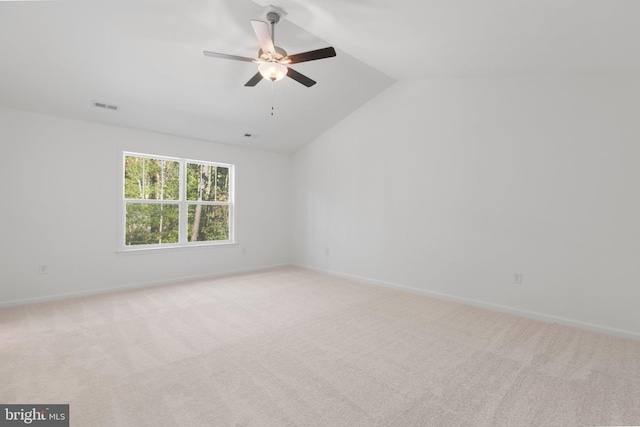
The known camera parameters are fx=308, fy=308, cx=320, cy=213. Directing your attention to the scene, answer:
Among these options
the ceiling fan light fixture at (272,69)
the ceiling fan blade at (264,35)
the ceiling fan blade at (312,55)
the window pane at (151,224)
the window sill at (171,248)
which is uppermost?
the ceiling fan blade at (264,35)

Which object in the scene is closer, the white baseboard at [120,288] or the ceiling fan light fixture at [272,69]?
the ceiling fan light fixture at [272,69]

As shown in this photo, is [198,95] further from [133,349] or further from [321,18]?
[133,349]

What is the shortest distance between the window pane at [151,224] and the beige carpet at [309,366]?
4.00 ft

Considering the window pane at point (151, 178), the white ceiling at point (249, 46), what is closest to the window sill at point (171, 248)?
the window pane at point (151, 178)

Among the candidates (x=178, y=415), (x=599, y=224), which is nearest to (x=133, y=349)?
(x=178, y=415)

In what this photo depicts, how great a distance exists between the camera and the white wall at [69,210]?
3.75 meters

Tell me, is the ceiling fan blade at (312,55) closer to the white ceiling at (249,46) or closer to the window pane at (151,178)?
the white ceiling at (249,46)

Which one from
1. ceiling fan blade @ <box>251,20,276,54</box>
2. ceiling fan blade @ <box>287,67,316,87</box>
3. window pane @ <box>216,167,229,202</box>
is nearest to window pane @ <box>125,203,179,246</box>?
window pane @ <box>216,167,229,202</box>

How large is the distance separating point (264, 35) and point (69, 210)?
3.57 m

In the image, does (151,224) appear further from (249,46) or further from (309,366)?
(309,366)
